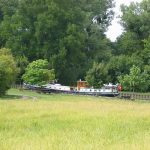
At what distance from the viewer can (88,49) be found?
84.1 metres

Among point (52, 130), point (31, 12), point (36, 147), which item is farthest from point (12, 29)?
point (36, 147)

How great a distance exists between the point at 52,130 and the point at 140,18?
205 feet

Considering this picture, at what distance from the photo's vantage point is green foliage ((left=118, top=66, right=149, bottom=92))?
69125 millimetres

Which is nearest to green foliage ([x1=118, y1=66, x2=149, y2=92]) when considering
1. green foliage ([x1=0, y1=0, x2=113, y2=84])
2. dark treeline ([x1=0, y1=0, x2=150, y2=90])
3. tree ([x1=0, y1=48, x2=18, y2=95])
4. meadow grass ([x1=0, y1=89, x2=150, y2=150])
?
dark treeline ([x1=0, y1=0, x2=150, y2=90])

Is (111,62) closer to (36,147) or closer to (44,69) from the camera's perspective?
(44,69)

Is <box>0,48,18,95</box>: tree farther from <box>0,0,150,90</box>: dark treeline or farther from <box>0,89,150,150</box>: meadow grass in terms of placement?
<box>0,89,150,150</box>: meadow grass

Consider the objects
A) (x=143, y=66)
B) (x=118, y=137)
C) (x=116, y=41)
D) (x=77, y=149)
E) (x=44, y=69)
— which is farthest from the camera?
(x=116, y=41)

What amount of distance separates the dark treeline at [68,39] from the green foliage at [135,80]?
8.01 ft

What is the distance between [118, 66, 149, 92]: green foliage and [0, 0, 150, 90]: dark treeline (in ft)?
8.01

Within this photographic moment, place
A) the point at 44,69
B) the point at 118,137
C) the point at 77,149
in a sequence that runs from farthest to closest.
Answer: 1. the point at 44,69
2. the point at 118,137
3. the point at 77,149

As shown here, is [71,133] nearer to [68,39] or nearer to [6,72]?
[6,72]

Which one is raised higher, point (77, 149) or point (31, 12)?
point (31, 12)

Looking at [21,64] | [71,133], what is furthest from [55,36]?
[71,133]

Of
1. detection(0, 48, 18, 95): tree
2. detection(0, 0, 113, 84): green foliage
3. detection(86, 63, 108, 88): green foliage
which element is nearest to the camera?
detection(0, 48, 18, 95): tree
